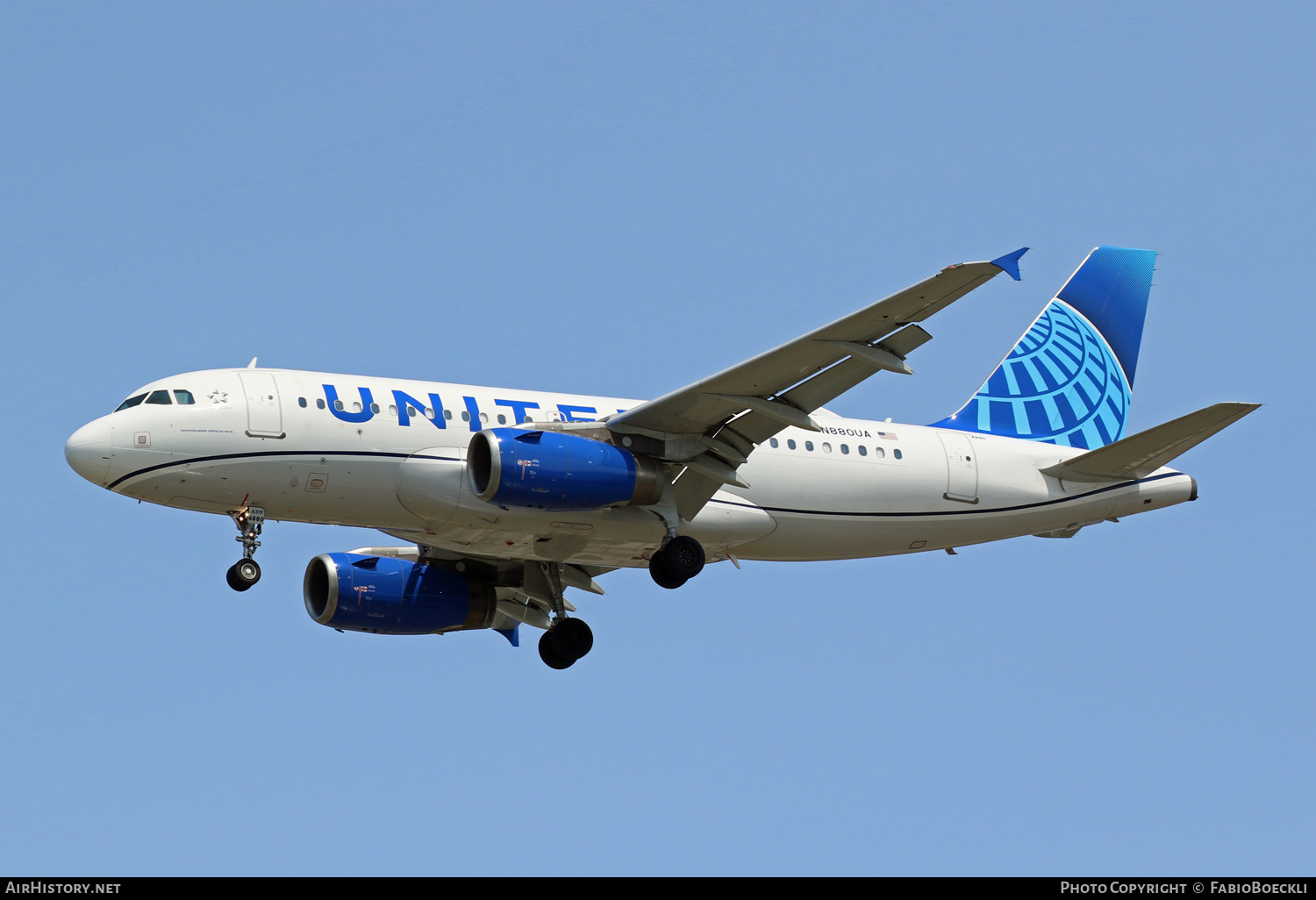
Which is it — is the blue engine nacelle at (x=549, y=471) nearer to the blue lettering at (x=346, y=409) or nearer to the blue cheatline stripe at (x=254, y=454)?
the blue cheatline stripe at (x=254, y=454)

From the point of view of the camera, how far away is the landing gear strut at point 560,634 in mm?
34031

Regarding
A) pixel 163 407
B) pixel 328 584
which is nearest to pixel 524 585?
pixel 328 584

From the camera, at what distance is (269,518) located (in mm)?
29031

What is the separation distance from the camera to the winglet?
24016 millimetres

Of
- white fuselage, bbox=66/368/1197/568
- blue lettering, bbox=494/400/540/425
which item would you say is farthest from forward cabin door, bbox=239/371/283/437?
blue lettering, bbox=494/400/540/425

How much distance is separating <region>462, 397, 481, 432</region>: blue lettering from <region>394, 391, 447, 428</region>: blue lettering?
51 centimetres

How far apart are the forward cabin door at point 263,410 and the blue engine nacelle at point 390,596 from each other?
5.68 meters

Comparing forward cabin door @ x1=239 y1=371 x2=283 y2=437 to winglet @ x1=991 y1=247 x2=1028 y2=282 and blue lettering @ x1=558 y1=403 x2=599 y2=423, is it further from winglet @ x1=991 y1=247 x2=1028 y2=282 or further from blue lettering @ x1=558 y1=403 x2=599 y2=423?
winglet @ x1=991 y1=247 x2=1028 y2=282

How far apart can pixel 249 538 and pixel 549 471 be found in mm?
5323

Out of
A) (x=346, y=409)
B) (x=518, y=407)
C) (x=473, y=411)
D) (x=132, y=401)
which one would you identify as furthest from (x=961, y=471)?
(x=132, y=401)

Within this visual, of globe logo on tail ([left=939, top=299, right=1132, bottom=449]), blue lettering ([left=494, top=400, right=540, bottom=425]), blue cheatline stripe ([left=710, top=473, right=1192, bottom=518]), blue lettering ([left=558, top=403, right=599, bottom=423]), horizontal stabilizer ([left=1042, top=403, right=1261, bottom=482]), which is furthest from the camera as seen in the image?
globe logo on tail ([left=939, top=299, right=1132, bottom=449])

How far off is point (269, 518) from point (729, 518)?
8379 millimetres

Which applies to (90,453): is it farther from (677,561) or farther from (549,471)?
(677,561)
